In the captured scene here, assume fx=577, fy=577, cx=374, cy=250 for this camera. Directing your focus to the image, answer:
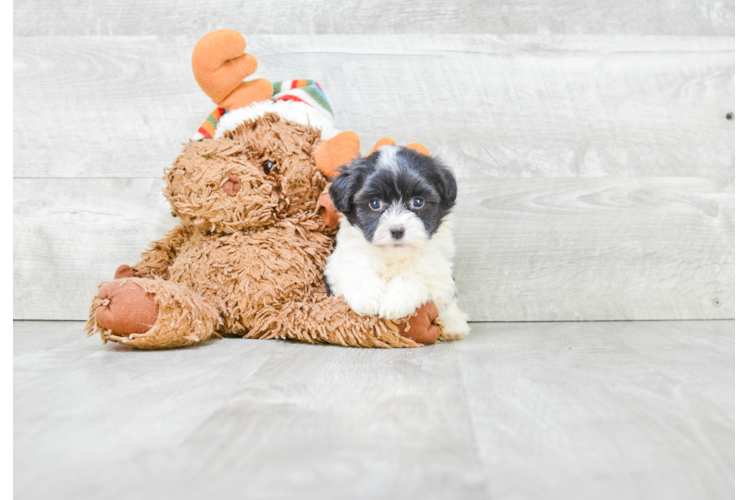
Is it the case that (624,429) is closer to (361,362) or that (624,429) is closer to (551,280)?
(361,362)

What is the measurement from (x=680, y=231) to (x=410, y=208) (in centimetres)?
118

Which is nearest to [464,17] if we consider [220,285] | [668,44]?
[668,44]

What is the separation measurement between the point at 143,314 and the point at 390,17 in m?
1.33

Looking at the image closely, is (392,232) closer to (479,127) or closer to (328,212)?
(328,212)

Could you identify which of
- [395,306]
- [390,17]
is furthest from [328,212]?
[390,17]

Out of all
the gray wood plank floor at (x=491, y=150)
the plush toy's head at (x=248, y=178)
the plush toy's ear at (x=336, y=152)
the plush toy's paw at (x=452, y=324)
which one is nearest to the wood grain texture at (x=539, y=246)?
the gray wood plank floor at (x=491, y=150)

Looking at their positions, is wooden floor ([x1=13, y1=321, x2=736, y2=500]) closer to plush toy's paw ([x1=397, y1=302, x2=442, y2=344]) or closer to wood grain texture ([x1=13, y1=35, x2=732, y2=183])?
plush toy's paw ([x1=397, y1=302, x2=442, y2=344])

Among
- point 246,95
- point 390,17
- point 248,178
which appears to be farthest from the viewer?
point 390,17

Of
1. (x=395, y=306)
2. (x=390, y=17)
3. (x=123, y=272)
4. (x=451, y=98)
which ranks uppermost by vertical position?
(x=390, y=17)

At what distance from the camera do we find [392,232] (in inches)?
58.0

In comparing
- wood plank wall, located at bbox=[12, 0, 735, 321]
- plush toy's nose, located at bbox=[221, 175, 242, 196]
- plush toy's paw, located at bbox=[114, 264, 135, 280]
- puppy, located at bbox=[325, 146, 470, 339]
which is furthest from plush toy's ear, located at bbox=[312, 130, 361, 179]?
plush toy's paw, located at bbox=[114, 264, 135, 280]

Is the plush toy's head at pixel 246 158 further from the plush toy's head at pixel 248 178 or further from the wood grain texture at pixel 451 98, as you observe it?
the wood grain texture at pixel 451 98

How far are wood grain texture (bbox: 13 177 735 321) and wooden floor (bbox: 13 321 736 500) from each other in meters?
0.56

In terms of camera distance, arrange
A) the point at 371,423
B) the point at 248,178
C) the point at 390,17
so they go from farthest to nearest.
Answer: the point at 390,17, the point at 248,178, the point at 371,423
